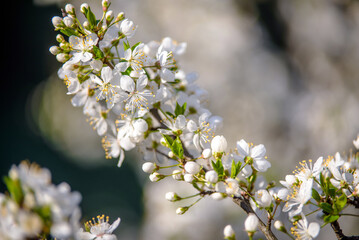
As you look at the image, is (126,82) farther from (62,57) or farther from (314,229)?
(314,229)

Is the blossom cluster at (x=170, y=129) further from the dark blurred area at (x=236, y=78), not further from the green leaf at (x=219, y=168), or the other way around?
the dark blurred area at (x=236, y=78)

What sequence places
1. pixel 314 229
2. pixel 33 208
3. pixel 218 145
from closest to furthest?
pixel 33 208 → pixel 314 229 → pixel 218 145

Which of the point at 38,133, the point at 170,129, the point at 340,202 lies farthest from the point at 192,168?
the point at 38,133

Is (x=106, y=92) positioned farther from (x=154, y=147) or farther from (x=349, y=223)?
(x=349, y=223)

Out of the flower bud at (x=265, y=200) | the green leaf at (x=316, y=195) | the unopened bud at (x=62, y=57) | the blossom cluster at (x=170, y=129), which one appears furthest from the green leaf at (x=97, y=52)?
the green leaf at (x=316, y=195)

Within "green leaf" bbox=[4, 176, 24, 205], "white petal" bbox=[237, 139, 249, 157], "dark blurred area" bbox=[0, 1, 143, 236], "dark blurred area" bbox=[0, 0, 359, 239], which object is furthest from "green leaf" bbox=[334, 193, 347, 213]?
"dark blurred area" bbox=[0, 1, 143, 236]

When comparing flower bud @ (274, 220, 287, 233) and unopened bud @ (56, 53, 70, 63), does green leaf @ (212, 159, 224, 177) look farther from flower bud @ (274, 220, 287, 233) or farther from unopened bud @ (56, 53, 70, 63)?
unopened bud @ (56, 53, 70, 63)
